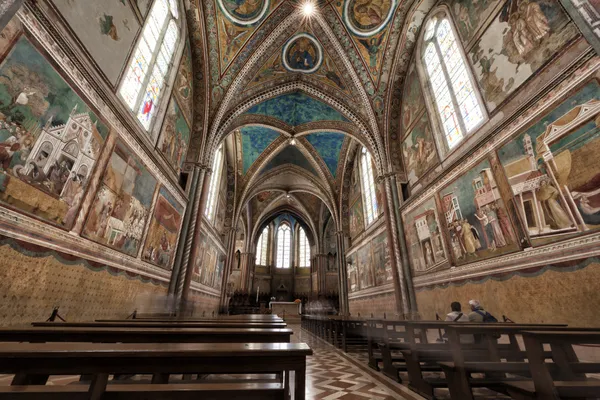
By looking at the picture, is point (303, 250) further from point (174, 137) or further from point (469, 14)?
point (469, 14)

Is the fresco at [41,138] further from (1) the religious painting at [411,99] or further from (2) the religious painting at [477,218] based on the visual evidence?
(1) the religious painting at [411,99]

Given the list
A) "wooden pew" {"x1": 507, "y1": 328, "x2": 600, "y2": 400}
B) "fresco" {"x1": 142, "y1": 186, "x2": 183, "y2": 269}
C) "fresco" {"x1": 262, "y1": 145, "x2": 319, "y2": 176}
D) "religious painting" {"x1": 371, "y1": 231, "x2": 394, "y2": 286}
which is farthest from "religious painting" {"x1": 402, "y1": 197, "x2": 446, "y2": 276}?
"fresco" {"x1": 262, "y1": 145, "x2": 319, "y2": 176}

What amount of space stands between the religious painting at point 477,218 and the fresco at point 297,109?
820cm

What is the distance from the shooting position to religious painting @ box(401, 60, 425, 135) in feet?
33.0

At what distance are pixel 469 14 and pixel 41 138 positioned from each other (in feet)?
34.7

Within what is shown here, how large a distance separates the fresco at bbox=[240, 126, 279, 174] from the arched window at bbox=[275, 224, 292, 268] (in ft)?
51.5

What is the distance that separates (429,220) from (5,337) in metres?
9.51

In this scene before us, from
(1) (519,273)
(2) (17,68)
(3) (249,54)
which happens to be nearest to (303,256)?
(3) (249,54)

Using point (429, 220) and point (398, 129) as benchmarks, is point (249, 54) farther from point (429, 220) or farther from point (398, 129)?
point (429, 220)

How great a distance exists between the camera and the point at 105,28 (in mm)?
5402

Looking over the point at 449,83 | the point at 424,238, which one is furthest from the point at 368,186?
the point at 449,83

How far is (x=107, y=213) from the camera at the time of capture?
18.6 feet

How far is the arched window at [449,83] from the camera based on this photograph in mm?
7441

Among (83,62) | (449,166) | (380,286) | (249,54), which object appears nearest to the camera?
(83,62)
